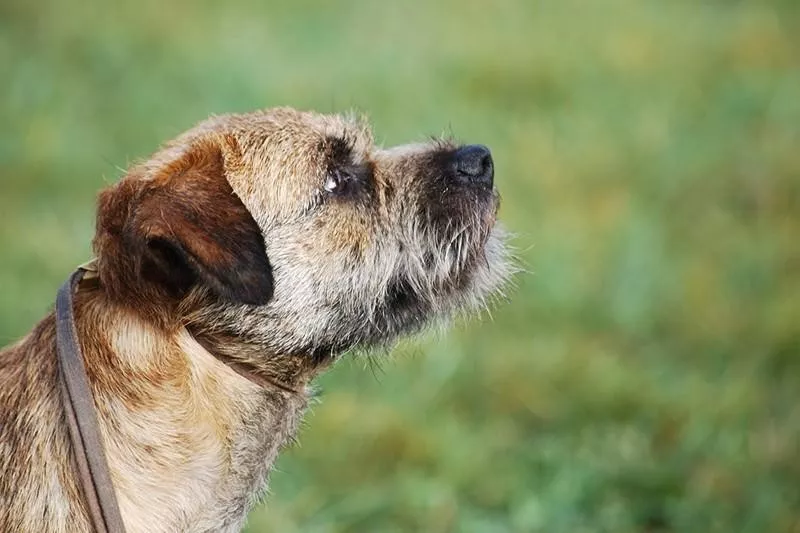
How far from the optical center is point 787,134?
774 centimetres

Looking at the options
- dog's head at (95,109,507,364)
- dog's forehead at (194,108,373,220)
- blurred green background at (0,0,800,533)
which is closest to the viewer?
→ dog's head at (95,109,507,364)

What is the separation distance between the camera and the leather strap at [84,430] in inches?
109

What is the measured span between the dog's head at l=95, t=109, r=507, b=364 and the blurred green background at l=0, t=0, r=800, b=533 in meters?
1.30

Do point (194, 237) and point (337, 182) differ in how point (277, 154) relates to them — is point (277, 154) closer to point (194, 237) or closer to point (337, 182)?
point (337, 182)

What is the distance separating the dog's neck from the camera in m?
2.88

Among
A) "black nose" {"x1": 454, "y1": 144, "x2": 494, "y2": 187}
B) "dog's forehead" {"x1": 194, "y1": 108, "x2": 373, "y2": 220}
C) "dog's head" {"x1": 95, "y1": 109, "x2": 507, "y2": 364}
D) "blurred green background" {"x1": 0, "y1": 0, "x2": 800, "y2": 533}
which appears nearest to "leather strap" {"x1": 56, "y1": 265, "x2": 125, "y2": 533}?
A: "dog's head" {"x1": 95, "y1": 109, "x2": 507, "y2": 364}

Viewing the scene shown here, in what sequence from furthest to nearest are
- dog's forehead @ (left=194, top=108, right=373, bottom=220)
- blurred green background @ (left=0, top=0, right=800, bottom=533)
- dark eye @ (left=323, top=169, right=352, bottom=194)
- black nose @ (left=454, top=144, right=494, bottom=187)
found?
blurred green background @ (left=0, top=0, right=800, bottom=533) < black nose @ (left=454, top=144, right=494, bottom=187) < dark eye @ (left=323, top=169, right=352, bottom=194) < dog's forehead @ (left=194, top=108, right=373, bottom=220)

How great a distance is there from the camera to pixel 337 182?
3.37m

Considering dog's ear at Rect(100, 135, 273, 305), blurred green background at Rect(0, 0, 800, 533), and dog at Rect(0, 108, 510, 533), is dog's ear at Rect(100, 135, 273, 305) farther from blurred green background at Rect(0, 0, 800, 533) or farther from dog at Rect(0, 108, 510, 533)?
Result: blurred green background at Rect(0, 0, 800, 533)

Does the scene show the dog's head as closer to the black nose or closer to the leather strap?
the black nose

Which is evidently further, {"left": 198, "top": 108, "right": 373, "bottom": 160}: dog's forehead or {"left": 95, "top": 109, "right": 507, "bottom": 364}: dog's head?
{"left": 198, "top": 108, "right": 373, "bottom": 160}: dog's forehead

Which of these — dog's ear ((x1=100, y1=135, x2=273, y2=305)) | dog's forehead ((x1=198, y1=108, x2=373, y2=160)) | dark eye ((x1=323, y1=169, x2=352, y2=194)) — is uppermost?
dog's forehead ((x1=198, y1=108, x2=373, y2=160))

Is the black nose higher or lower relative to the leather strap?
higher

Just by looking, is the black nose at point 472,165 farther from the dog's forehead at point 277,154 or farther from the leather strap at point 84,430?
the leather strap at point 84,430
